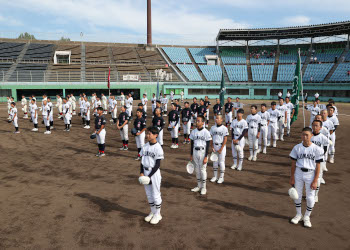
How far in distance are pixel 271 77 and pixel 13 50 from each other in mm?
51354

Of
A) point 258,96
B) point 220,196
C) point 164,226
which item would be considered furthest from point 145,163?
point 258,96

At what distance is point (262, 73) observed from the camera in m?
50.6

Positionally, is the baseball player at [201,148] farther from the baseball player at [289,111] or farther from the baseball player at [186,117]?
the baseball player at [289,111]

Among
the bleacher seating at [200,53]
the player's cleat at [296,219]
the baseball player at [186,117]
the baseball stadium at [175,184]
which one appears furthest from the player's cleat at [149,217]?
the bleacher seating at [200,53]

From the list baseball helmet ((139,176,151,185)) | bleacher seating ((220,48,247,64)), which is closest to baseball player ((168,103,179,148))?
baseball helmet ((139,176,151,185))

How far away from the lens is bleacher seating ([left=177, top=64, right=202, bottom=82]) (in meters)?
50.0

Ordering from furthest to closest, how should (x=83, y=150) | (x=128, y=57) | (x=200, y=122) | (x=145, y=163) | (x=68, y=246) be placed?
1. (x=128, y=57)
2. (x=83, y=150)
3. (x=200, y=122)
4. (x=145, y=163)
5. (x=68, y=246)

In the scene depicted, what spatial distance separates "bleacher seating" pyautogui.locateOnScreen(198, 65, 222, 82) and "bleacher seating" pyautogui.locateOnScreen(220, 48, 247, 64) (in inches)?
133

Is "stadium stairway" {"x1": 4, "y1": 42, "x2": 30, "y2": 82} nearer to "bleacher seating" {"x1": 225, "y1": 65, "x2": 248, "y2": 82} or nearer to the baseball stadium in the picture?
the baseball stadium

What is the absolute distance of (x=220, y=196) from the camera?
749cm

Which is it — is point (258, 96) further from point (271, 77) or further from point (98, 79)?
point (98, 79)

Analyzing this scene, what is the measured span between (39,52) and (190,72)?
1216 inches

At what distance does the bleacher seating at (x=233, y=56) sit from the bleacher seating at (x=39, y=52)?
36.6 m

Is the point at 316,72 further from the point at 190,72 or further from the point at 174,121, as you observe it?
the point at 174,121
